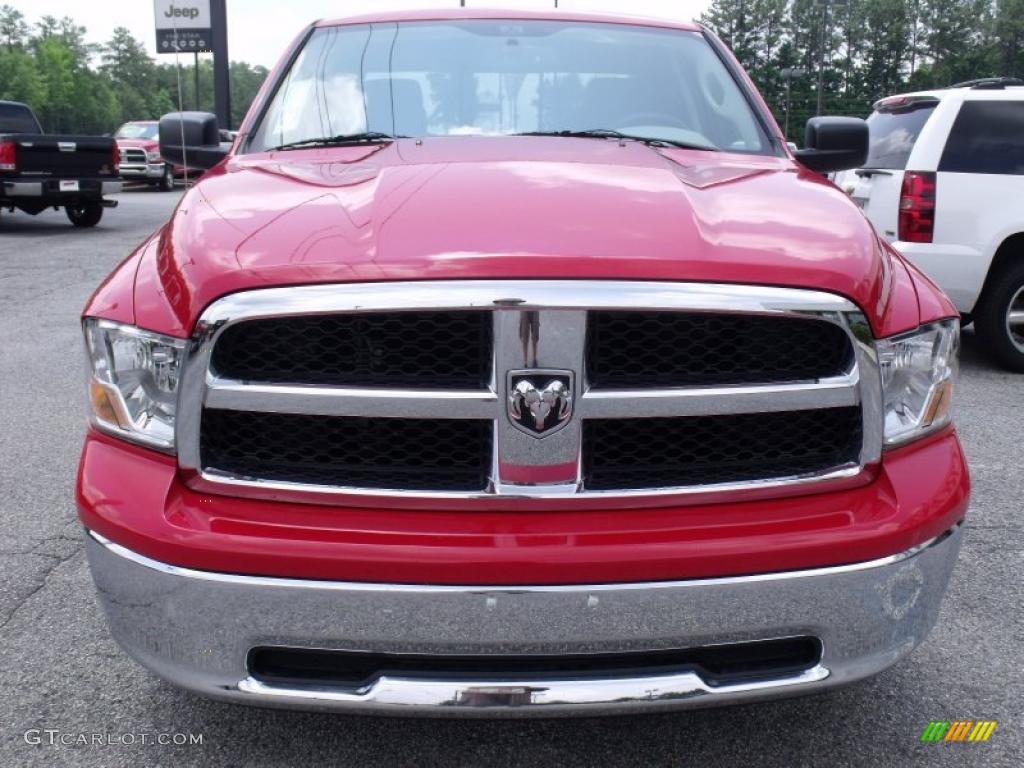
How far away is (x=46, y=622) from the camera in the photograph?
10.1 feet

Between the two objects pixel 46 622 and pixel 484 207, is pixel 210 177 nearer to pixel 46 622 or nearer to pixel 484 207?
pixel 484 207

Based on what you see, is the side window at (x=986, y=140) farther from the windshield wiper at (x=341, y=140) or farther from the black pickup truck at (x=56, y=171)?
the black pickup truck at (x=56, y=171)

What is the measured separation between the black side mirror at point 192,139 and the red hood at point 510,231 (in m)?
1.04

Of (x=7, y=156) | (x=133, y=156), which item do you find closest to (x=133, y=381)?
(x=7, y=156)

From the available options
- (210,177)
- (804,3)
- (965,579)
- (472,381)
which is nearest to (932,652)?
(965,579)

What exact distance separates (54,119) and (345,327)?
358 feet

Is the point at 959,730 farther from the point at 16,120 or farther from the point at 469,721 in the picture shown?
the point at 16,120

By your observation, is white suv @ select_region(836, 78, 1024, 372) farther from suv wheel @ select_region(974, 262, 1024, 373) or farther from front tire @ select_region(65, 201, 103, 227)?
front tire @ select_region(65, 201, 103, 227)

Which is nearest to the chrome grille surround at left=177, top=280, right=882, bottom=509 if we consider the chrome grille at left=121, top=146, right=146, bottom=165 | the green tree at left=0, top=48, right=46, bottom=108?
the chrome grille at left=121, top=146, right=146, bottom=165

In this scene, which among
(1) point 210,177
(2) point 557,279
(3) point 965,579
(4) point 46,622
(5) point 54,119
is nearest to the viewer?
(2) point 557,279

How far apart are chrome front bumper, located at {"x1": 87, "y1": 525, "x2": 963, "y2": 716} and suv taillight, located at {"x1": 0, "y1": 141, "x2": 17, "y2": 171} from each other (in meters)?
14.9

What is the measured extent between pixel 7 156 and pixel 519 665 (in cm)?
1538

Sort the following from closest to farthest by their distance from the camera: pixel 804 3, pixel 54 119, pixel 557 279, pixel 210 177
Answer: pixel 557 279
pixel 210 177
pixel 804 3
pixel 54 119

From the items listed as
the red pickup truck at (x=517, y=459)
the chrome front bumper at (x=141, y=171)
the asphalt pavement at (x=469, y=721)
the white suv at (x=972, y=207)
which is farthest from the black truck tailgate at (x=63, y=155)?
the red pickup truck at (x=517, y=459)
